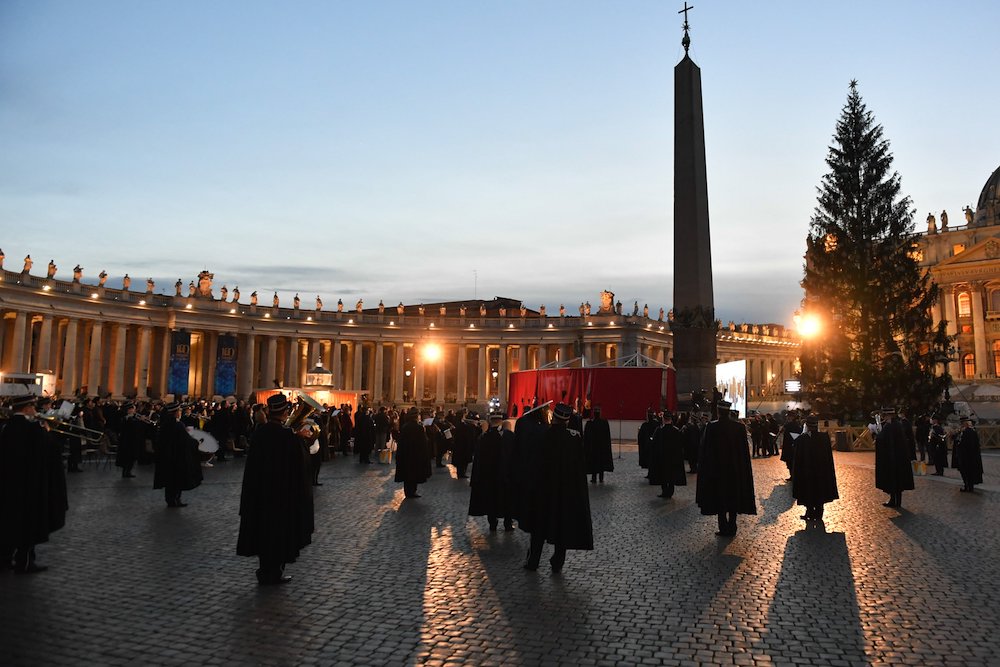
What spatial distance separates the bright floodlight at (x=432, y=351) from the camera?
68000 mm

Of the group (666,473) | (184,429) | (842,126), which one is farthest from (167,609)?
(842,126)

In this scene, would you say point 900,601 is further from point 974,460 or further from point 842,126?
point 842,126

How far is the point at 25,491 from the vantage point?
25.6ft

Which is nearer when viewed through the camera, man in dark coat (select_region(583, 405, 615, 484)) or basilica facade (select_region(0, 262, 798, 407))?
man in dark coat (select_region(583, 405, 615, 484))

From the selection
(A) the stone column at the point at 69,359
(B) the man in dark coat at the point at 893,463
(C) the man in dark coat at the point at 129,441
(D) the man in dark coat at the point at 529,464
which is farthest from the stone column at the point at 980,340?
(A) the stone column at the point at 69,359

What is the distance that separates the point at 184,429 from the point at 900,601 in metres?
11.5

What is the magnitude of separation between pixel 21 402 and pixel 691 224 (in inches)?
806

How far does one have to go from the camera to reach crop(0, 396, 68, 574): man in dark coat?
7.62 metres

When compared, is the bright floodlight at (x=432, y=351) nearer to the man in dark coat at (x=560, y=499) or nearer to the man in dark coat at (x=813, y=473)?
the man in dark coat at (x=813, y=473)

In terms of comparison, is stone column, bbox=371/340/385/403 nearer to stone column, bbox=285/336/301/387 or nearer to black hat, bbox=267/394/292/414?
stone column, bbox=285/336/301/387

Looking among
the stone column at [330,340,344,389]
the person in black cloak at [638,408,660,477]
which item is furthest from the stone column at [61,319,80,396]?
the person in black cloak at [638,408,660,477]

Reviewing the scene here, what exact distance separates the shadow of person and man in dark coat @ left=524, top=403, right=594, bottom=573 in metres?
2.06

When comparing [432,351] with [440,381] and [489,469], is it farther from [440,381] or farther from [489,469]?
[489,469]

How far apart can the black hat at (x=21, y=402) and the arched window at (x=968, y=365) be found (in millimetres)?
74795
